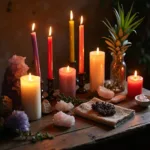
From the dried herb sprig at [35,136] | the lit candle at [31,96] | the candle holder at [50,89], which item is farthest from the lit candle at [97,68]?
the dried herb sprig at [35,136]

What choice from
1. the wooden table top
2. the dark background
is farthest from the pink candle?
the dark background

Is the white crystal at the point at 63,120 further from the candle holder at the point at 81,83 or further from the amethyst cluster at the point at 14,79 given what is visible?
the candle holder at the point at 81,83

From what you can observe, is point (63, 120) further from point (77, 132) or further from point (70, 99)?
point (70, 99)

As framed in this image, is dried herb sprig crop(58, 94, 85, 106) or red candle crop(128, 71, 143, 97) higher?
red candle crop(128, 71, 143, 97)

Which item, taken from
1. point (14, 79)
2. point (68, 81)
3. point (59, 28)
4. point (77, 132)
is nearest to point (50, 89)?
point (68, 81)

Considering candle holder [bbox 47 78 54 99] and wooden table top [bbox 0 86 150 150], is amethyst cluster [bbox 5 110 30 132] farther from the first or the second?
candle holder [bbox 47 78 54 99]

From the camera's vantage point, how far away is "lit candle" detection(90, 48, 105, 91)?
156 cm

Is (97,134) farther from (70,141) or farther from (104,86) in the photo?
(104,86)

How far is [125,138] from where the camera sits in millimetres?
1384

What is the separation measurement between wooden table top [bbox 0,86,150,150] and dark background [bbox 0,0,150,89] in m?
0.71

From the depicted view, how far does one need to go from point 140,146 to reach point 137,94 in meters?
0.23

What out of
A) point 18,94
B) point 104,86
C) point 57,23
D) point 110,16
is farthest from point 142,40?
point 18,94

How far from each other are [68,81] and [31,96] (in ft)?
0.71

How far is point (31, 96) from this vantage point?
134 cm
